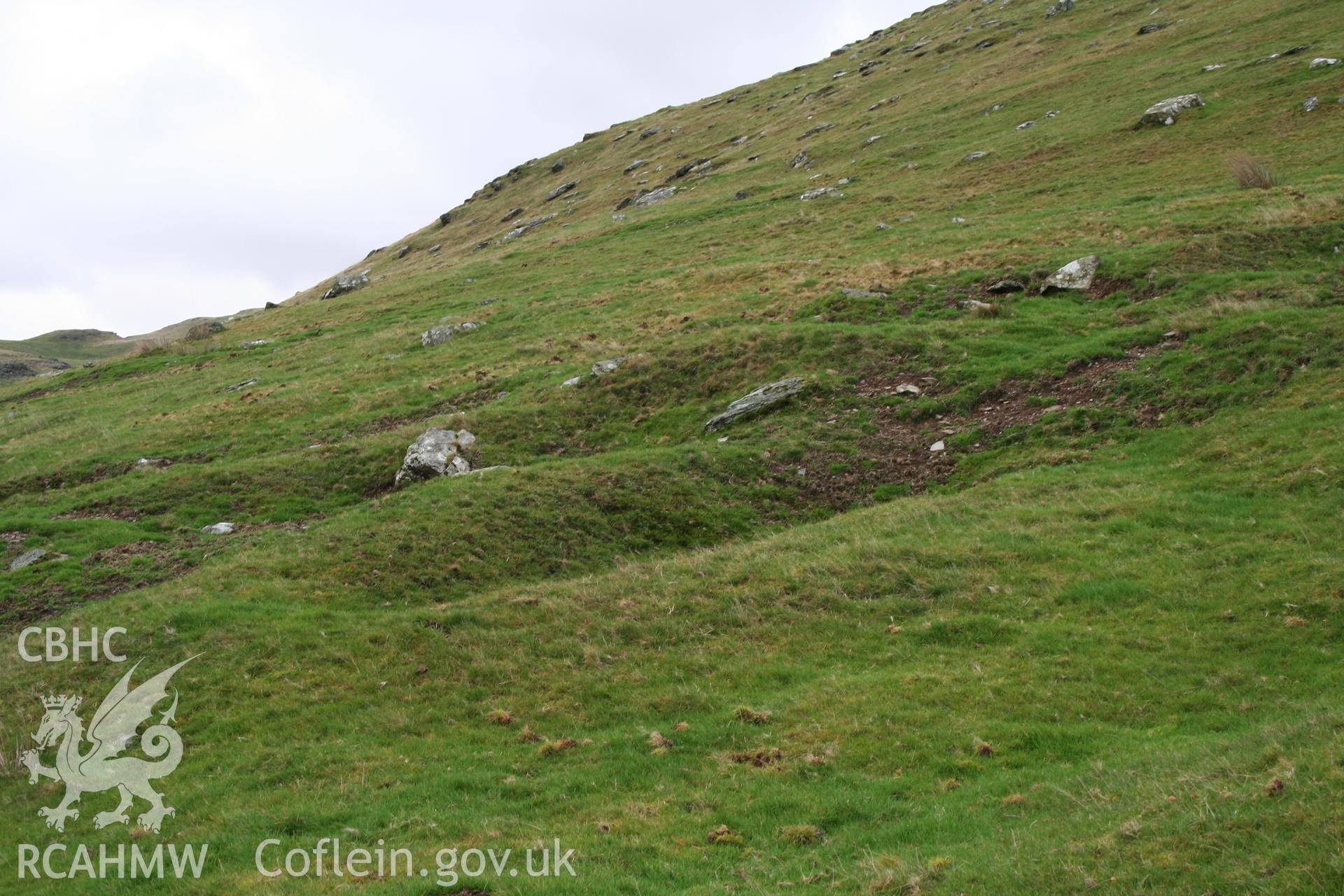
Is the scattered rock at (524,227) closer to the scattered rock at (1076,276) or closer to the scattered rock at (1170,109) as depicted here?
the scattered rock at (1170,109)

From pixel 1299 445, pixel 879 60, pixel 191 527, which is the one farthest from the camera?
pixel 879 60

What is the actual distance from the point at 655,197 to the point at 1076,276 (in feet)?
200

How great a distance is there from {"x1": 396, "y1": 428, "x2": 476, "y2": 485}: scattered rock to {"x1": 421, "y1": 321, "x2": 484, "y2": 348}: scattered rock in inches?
841

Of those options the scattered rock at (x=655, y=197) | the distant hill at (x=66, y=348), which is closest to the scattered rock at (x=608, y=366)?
the scattered rock at (x=655, y=197)

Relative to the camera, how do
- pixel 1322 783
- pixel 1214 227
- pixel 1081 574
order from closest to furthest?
pixel 1322 783, pixel 1081 574, pixel 1214 227

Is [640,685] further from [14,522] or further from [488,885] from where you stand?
[14,522]

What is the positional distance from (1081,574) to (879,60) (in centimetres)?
11265

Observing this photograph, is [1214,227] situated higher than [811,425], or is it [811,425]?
[1214,227]

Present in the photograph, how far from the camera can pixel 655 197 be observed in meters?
89.4

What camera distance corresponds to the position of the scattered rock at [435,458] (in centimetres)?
2908

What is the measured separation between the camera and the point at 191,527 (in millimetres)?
27516

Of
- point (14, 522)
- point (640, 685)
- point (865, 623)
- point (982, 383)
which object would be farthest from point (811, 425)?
point (14, 522)

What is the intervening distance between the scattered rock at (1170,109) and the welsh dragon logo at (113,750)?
212ft

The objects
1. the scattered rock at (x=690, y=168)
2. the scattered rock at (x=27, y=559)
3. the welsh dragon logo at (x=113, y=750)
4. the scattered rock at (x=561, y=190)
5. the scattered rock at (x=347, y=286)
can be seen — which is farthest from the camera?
the scattered rock at (x=561, y=190)
